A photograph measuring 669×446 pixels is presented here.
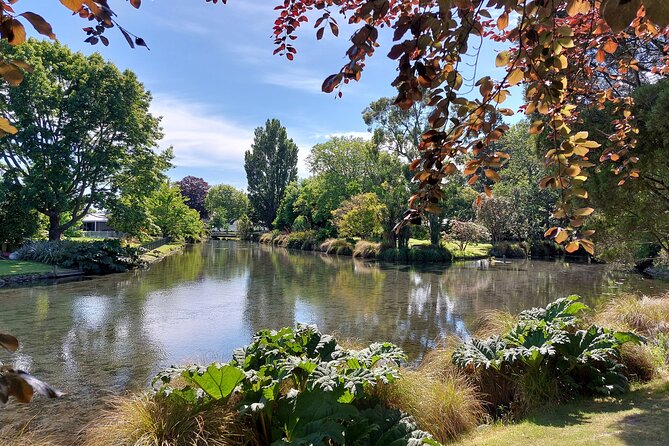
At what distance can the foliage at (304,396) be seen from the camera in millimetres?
3179

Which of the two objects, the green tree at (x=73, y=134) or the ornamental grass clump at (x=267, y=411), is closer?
the ornamental grass clump at (x=267, y=411)

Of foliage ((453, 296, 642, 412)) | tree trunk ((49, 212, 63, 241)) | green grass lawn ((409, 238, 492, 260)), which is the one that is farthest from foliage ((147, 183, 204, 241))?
foliage ((453, 296, 642, 412))

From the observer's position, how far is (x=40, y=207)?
21.2m

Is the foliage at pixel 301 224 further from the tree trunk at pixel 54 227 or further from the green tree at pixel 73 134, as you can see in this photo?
the tree trunk at pixel 54 227

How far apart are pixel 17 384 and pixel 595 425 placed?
4.31 m

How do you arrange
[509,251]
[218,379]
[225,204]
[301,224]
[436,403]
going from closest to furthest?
[218,379] → [436,403] → [509,251] → [301,224] → [225,204]

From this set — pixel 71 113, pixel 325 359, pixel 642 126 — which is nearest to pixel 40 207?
pixel 71 113

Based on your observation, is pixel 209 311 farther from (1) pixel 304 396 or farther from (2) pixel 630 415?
(2) pixel 630 415

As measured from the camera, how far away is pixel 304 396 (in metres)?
3.30

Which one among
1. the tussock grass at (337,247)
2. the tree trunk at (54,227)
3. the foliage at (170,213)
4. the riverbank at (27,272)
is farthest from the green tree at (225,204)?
the riverbank at (27,272)

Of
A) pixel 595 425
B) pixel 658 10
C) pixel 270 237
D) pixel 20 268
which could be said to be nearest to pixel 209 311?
pixel 595 425

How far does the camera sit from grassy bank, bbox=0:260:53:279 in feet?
52.8

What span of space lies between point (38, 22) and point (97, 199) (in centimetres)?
2458

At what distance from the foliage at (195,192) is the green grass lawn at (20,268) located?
56.1 m
